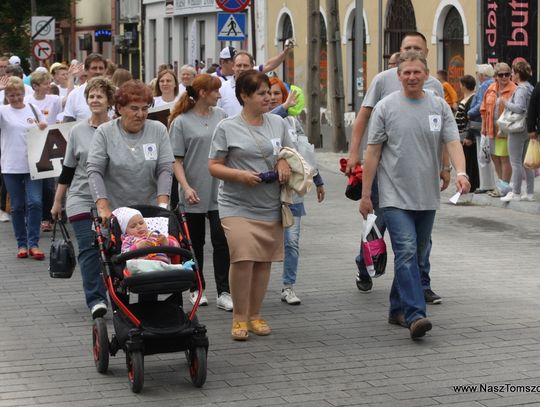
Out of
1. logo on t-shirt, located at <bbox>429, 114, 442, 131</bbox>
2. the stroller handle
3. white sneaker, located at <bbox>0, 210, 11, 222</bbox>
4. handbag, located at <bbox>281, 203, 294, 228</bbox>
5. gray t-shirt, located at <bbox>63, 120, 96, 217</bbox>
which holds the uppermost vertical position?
logo on t-shirt, located at <bbox>429, 114, 442, 131</bbox>

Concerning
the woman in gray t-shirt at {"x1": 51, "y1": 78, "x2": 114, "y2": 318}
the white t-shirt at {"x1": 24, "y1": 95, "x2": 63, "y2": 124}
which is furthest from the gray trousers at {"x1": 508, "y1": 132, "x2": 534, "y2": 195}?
the woman in gray t-shirt at {"x1": 51, "y1": 78, "x2": 114, "y2": 318}

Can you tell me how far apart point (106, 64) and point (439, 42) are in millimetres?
17754

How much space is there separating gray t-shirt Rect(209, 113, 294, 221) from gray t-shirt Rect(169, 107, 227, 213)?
3.87ft

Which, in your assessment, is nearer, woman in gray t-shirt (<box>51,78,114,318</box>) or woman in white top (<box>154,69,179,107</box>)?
woman in gray t-shirt (<box>51,78,114,318</box>)

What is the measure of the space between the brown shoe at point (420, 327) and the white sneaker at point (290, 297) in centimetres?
173

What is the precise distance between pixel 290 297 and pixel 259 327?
124 cm

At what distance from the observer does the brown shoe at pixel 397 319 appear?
9.12 m

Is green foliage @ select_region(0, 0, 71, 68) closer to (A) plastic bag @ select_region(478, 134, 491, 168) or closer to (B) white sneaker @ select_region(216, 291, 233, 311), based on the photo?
(A) plastic bag @ select_region(478, 134, 491, 168)

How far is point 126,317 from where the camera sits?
770cm

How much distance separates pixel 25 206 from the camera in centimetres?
1331

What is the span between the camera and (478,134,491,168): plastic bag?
700 inches

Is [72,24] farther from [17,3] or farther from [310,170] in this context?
[310,170]

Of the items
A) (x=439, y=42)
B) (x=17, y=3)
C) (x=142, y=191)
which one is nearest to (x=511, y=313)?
(x=142, y=191)

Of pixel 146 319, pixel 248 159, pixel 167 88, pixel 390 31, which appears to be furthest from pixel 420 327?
pixel 390 31
